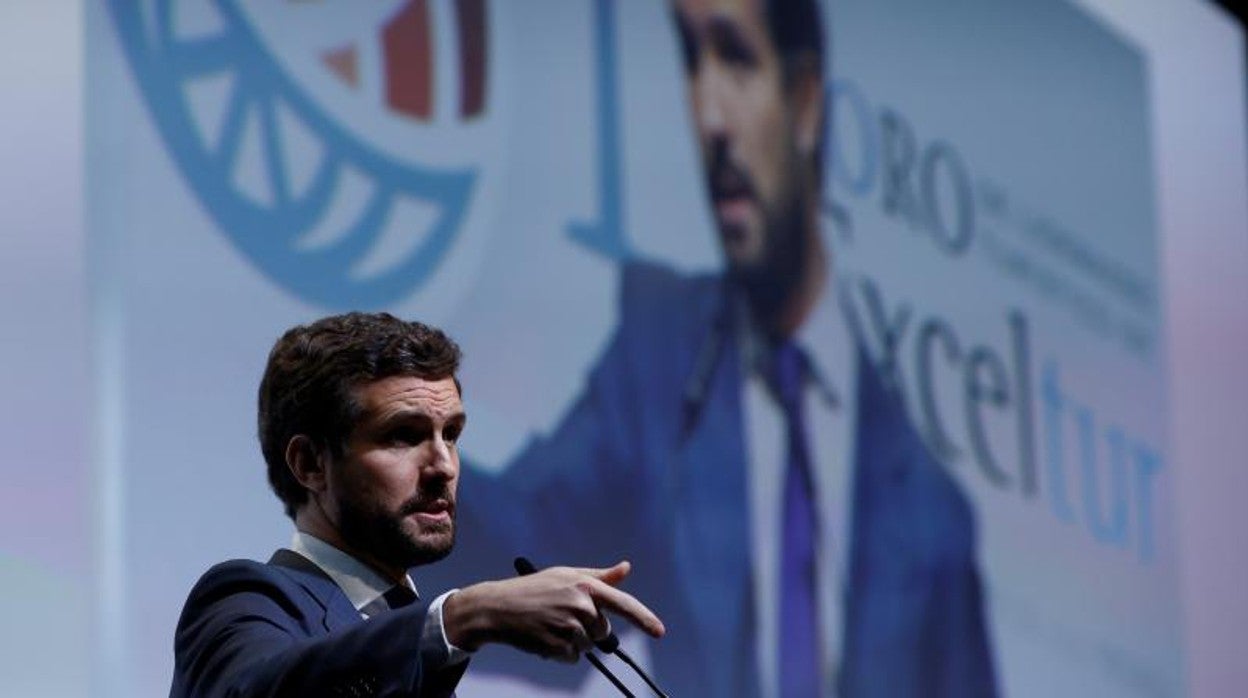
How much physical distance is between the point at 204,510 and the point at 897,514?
1.78 m

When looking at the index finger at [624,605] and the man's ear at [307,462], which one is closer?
the index finger at [624,605]

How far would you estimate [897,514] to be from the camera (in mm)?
4441

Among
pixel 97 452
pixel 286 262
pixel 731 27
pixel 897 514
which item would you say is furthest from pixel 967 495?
pixel 97 452

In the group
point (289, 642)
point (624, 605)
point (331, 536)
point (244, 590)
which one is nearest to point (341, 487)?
point (331, 536)

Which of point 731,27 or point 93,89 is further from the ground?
point 93,89

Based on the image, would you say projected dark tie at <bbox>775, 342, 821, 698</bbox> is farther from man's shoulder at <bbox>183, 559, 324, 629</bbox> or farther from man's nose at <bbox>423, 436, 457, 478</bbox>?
man's shoulder at <bbox>183, 559, 324, 629</bbox>

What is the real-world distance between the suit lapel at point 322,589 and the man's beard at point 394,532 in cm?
5

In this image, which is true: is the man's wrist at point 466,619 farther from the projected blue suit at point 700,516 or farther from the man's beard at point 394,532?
the projected blue suit at point 700,516

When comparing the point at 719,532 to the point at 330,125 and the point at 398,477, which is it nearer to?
the point at 330,125

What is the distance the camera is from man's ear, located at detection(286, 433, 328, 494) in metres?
2.21

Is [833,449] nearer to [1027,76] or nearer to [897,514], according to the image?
[897,514]

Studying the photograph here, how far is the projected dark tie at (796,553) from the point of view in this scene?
4098 millimetres

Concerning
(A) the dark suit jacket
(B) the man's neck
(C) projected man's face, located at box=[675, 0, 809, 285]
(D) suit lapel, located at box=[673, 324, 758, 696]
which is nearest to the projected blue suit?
(D) suit lapel, located at box=[673, 324, 758, 696]

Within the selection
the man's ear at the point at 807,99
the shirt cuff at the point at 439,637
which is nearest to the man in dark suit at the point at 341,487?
the shirt cuff at the point at 439,637
